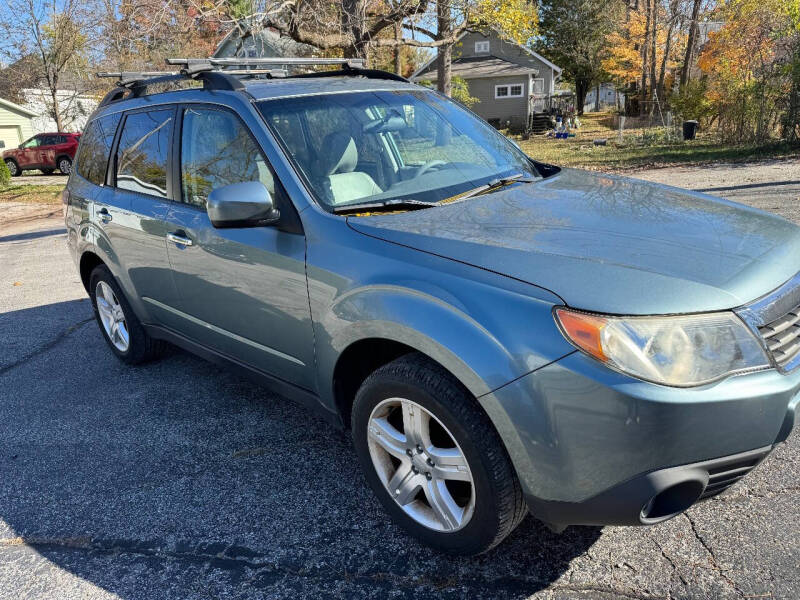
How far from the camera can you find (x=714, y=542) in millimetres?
2529

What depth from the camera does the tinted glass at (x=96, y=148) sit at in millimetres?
4523

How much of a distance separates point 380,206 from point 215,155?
1.09m

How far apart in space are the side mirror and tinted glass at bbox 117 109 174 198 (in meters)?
1.14

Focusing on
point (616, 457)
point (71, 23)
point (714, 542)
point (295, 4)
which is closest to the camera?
point (616, 457)

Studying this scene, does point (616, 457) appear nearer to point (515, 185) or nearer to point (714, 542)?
point (714, 542)

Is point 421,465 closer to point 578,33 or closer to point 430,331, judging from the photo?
→ point 430,331

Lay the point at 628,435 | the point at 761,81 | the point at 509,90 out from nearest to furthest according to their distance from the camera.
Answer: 1. the point at 628,435
2. the point at 761,81
3. the point at 509,90

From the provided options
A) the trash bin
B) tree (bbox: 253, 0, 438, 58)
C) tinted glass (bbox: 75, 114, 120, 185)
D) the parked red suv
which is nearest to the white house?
the parked red suv

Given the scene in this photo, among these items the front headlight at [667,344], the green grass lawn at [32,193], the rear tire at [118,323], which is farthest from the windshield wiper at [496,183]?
the green grass lawn at [32,193]

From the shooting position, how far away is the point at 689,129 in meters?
20.3

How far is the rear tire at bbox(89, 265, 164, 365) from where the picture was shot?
14.9 feet

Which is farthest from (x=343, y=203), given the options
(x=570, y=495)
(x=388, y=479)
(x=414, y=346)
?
(x=570, y=495)

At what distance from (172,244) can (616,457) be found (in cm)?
268

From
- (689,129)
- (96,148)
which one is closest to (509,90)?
(689,129)
